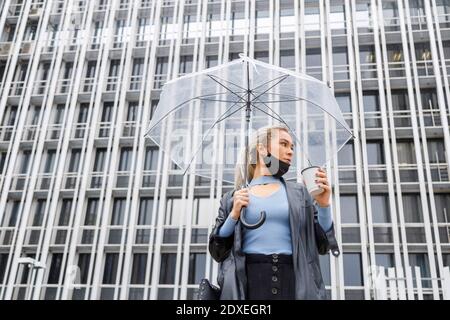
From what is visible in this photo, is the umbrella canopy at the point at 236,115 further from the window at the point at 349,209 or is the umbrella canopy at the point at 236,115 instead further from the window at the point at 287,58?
the window at the point at 287,58

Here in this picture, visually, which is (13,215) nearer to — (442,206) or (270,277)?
(442,206)

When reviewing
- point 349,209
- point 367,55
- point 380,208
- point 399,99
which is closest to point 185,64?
A: point 367,55

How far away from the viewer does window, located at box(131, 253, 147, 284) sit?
1727 centimetres

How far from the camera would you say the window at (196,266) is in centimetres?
1706

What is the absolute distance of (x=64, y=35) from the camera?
2141 cm

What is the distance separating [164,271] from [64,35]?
471 inches

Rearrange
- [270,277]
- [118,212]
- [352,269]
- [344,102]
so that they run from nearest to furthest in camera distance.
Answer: [270,277]
[352,269]
[118,212]
[344,102]

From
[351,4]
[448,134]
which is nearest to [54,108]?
[351,4]

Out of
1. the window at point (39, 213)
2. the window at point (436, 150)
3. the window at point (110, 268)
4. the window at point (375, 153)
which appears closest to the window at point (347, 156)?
the window at point (375, 153)

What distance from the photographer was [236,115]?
4062 millimetres

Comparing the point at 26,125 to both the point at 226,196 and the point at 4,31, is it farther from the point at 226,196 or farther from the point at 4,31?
the point at 226,196

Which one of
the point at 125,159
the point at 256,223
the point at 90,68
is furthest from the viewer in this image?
the point at 90,68

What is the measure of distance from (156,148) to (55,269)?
20.1 ft

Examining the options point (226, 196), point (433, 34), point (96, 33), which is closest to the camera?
point (226, 196)
